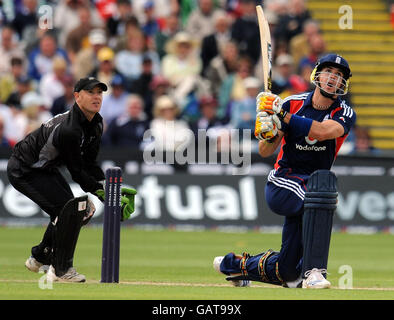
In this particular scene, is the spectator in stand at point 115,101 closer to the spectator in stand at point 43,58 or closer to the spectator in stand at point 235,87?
the spectator in stand at point 43,58

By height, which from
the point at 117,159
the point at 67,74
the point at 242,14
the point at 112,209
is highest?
the point at 242,14

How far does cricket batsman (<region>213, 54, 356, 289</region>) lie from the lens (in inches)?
376

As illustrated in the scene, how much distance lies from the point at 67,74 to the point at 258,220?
4.98 meters

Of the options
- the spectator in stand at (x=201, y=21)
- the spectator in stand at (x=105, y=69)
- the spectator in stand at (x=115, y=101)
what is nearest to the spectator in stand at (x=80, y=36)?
the spectator in stand at (x=105, y=69)

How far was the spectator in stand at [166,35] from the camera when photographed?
20.9 meters

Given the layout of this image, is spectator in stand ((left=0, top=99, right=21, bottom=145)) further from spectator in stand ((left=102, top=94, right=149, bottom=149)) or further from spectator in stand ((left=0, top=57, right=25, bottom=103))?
spectator in stand ((left=102, top=94, right=149, bottom=149))

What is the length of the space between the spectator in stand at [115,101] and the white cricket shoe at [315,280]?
998 cm

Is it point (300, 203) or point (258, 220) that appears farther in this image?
point (258, 220)

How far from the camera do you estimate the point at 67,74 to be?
20.2 meters

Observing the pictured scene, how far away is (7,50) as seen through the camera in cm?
2056

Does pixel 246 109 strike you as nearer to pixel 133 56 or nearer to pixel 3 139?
pixel 133 56
